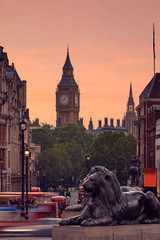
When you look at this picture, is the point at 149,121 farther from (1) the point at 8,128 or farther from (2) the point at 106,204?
(2) the point at 106,204

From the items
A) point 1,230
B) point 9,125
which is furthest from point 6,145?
point 1,230

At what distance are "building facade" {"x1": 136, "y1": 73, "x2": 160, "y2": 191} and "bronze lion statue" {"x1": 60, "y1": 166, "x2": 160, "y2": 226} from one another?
9795 cm

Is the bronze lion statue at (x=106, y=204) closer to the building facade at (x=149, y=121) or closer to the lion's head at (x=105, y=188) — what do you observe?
the lion's head at (x=105, y=188)

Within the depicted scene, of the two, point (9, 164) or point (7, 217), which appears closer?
point (7, 217)

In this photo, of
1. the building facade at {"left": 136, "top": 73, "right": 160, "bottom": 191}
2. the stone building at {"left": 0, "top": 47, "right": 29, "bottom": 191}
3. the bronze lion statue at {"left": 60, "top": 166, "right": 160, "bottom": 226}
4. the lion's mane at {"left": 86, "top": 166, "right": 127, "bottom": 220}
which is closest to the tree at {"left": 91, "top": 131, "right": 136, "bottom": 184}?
the building facade at {"left": 136, "top": 73, "right": 160, "bottom": 191}

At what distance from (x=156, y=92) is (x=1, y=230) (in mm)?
107042

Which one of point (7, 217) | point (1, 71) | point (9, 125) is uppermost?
point (1, 71)

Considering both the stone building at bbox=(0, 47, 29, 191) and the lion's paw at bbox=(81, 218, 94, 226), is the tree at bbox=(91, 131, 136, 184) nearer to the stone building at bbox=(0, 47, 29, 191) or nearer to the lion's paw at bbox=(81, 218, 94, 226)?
the stone building at bbox=(0, 47, 29, 191)

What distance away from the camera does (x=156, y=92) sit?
411 feet

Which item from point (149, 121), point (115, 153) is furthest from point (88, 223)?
point (115, 153)

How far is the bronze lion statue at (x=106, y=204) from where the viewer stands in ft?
39.3

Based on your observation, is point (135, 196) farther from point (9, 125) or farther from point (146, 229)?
point (9, 125)

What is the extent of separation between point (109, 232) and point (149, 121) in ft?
356

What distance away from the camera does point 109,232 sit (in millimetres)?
11727
